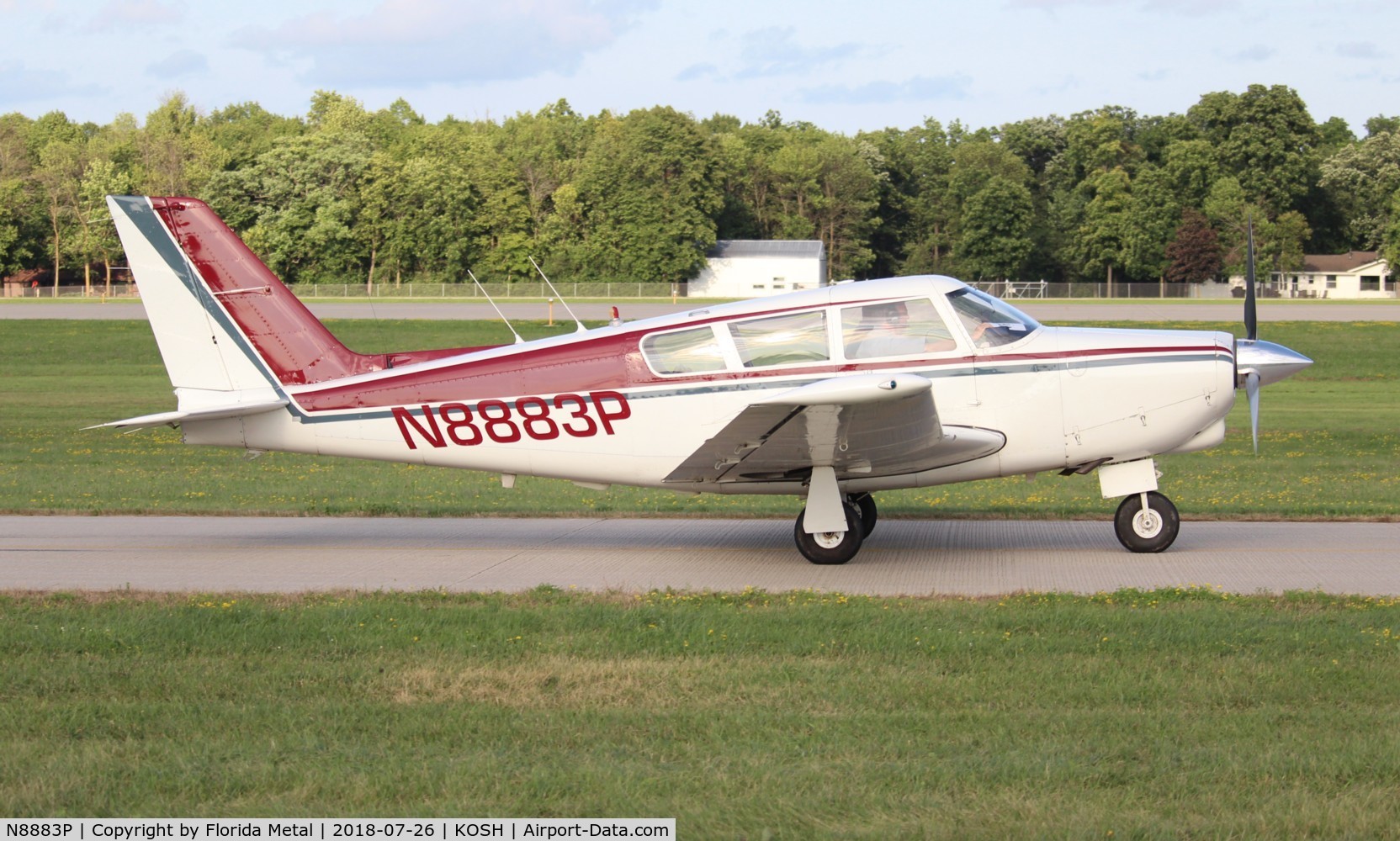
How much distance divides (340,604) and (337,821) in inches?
162

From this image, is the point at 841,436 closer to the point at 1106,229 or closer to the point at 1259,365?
the point at 1259,365

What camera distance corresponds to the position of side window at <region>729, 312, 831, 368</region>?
10664mm

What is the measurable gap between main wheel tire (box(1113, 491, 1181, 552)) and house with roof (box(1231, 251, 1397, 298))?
85.8 metres

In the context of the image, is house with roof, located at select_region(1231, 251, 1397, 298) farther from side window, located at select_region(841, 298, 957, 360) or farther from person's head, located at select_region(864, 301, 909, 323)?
person's head, located at select_region(864, 301, 909, 323)

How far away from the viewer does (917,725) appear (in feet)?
20.4

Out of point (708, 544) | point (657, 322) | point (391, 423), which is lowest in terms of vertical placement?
point (708, 544)

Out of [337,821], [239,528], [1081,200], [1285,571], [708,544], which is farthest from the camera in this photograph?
[1081,200]

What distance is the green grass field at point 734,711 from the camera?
5219 mm

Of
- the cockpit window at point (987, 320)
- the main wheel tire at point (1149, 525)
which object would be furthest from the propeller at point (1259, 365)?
the cockpit window at point (987, 320)

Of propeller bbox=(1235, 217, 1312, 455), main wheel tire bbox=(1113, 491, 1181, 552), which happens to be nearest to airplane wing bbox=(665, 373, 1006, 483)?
main wheel tire bbox=(1113, 491, 1181, 552)

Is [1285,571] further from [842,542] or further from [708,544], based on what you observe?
[708,544]

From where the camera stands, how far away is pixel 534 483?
17.6m

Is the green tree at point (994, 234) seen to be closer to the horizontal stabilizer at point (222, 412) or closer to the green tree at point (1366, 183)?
the green tree at point (1366, 183)

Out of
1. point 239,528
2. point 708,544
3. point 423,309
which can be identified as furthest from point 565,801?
point 423,309
